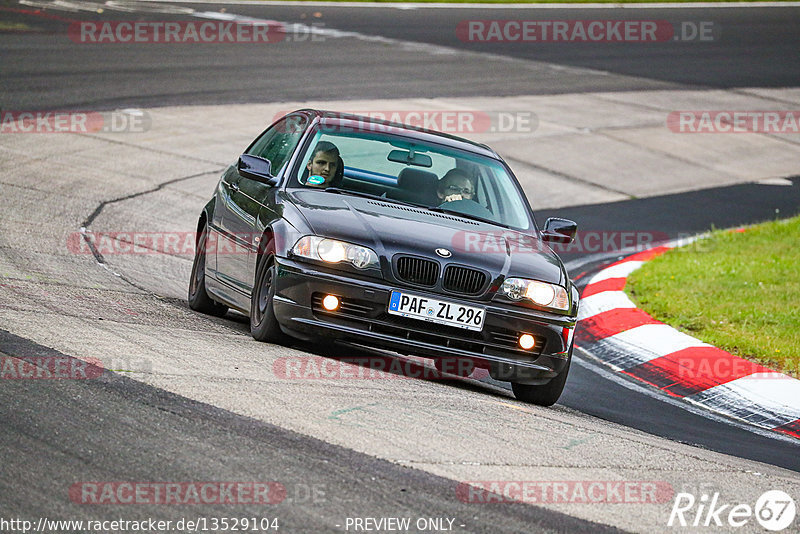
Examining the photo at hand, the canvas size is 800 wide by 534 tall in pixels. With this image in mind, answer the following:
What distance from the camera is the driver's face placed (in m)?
7.95

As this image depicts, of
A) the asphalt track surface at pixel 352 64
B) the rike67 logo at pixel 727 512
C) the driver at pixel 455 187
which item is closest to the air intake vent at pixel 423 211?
the driver at pixel 455 187

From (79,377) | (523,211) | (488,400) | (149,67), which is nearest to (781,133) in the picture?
(149,67)

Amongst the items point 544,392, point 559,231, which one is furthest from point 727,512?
point 559,231

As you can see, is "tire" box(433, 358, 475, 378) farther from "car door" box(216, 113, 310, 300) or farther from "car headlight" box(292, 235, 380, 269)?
"car door" box(216, 113, 310, 300)

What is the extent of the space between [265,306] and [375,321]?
0.75 metres

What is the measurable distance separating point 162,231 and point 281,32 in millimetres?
16612

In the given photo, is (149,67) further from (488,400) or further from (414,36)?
(488,400)

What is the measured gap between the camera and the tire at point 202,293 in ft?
28.6

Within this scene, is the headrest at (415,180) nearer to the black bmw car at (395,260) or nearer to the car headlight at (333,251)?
the black bmw car at (395,260)

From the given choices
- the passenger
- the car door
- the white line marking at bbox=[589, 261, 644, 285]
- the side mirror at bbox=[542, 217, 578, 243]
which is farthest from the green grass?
the car door

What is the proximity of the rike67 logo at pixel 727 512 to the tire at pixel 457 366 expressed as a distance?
1.98 meters

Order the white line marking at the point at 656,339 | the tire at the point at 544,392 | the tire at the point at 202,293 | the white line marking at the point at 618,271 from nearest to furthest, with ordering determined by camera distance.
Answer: the tire at the point at 544,392 < the tire at the point at 202,293 < the white line marking at the point at 656,339 < the white line marking at the point at 618,271

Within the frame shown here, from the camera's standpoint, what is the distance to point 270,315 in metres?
7.00

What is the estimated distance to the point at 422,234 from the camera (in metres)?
7.06
